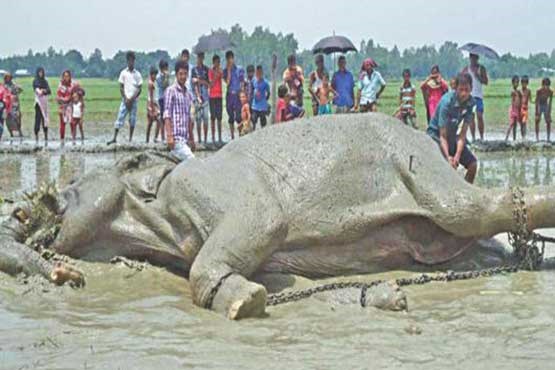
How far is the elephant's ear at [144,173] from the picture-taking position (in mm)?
8086

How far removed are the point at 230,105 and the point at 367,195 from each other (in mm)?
14537

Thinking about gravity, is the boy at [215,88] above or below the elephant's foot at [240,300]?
above

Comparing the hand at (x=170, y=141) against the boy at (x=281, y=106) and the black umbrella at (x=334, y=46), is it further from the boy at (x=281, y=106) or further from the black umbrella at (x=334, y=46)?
the black umbrella at (x=334, y=46)

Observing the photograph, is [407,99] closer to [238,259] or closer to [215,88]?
[215,88]

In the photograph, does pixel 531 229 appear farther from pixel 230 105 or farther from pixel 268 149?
pixel 230 105

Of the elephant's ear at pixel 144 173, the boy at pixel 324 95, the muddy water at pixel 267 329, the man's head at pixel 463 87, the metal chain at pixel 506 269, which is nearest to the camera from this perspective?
the muddy water at pixel 267 329

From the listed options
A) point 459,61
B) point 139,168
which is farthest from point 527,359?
point 459,61

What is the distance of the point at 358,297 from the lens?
7.12 m

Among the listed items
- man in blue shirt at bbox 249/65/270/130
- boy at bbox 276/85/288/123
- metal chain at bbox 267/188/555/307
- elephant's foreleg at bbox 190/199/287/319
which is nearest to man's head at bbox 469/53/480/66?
man in blue shirt at bbox 249/65/270/130

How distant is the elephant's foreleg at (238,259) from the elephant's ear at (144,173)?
0.97 m

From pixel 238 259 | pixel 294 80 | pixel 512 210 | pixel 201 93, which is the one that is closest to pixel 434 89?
pixel 294 80

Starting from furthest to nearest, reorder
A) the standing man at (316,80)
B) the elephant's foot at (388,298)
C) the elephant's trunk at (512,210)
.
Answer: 1. the standing man at (316,80)
2. the elephant's trunk at (512,210)
3. the elephant's foot at (388,298)

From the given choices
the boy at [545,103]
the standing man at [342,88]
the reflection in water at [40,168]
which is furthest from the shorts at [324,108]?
the boy at [545,103]

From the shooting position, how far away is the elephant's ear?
8.09 metres
